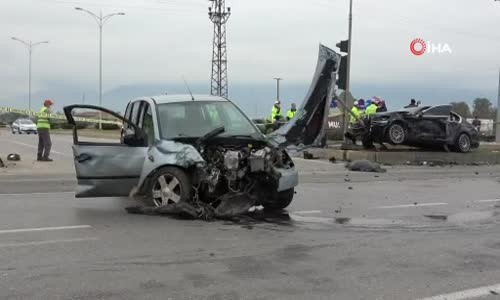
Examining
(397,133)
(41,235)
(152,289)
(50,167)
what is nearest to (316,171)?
(397,133)

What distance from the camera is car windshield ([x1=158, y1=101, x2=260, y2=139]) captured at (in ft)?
28.2

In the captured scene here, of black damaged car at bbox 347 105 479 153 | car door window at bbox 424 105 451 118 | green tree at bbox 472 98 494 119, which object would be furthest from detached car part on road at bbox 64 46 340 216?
green tree at bbox 472 98 494 119

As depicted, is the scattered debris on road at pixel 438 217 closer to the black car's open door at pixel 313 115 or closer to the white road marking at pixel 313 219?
the white road marking at pixel 313 219

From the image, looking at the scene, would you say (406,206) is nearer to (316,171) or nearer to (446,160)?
(316,171)

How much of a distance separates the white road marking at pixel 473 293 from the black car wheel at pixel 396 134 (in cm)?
1404

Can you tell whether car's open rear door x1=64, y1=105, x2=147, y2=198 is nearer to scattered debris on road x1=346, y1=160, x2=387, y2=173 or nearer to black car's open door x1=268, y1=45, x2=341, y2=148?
black car's open door x1=268, y1=45, x2=341, y2=148

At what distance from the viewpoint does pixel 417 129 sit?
19141 millimetres

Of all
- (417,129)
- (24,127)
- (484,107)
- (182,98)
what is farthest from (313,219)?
(484,107)

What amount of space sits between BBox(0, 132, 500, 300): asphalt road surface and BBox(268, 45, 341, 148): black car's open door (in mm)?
1092

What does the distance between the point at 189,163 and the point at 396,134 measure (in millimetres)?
12253

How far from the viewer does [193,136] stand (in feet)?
27.9

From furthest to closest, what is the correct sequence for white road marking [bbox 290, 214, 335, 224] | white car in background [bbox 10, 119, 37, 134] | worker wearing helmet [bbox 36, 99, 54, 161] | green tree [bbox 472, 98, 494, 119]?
green tree [bbox 472, 98, 494, 119], white car in background [bbox 10, 119, 37, 134], worker wearing helmet [bbox 36, 99, 54, 161], white road marking [bbox 290, 214, 335, 224]

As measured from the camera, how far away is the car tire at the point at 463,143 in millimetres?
20078

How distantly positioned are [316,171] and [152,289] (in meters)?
12.1
